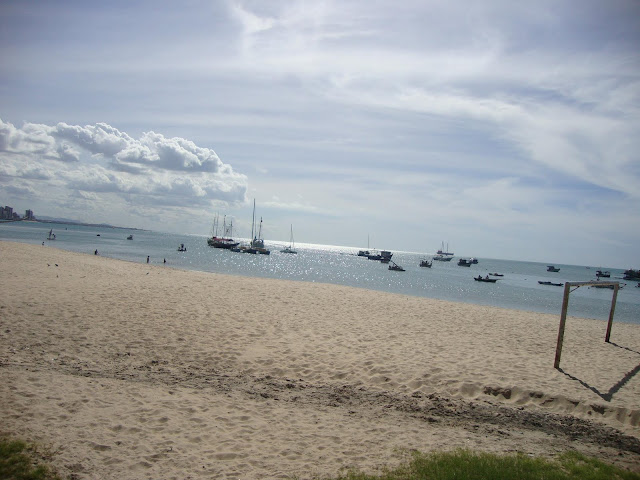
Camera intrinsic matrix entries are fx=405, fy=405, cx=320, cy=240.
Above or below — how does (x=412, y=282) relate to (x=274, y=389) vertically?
below

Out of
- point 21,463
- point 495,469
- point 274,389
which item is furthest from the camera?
point 274,389

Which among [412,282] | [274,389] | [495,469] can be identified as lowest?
Result: [412,282]

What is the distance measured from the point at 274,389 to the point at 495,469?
4481 millimetres

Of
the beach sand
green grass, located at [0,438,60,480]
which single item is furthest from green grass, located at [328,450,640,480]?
green grass, located at [0,438,60,480]

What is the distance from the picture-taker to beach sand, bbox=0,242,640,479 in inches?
227

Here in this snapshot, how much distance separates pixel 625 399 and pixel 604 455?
11.4 feet

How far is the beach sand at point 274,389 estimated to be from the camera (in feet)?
19.0

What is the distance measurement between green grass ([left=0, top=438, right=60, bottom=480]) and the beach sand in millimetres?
213

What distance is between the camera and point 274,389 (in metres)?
8.45

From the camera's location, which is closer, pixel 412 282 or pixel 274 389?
pixel 274 389

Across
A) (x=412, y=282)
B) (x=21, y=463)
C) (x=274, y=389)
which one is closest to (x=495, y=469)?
(x=274, y=389)

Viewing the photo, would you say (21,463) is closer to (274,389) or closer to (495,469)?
(274,389)

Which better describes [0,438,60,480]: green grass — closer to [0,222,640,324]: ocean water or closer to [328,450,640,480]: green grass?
[328,450,640,480]: green grass

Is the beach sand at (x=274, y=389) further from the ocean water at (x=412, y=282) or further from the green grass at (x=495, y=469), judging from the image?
the ocean water at (x=412, y=282)
